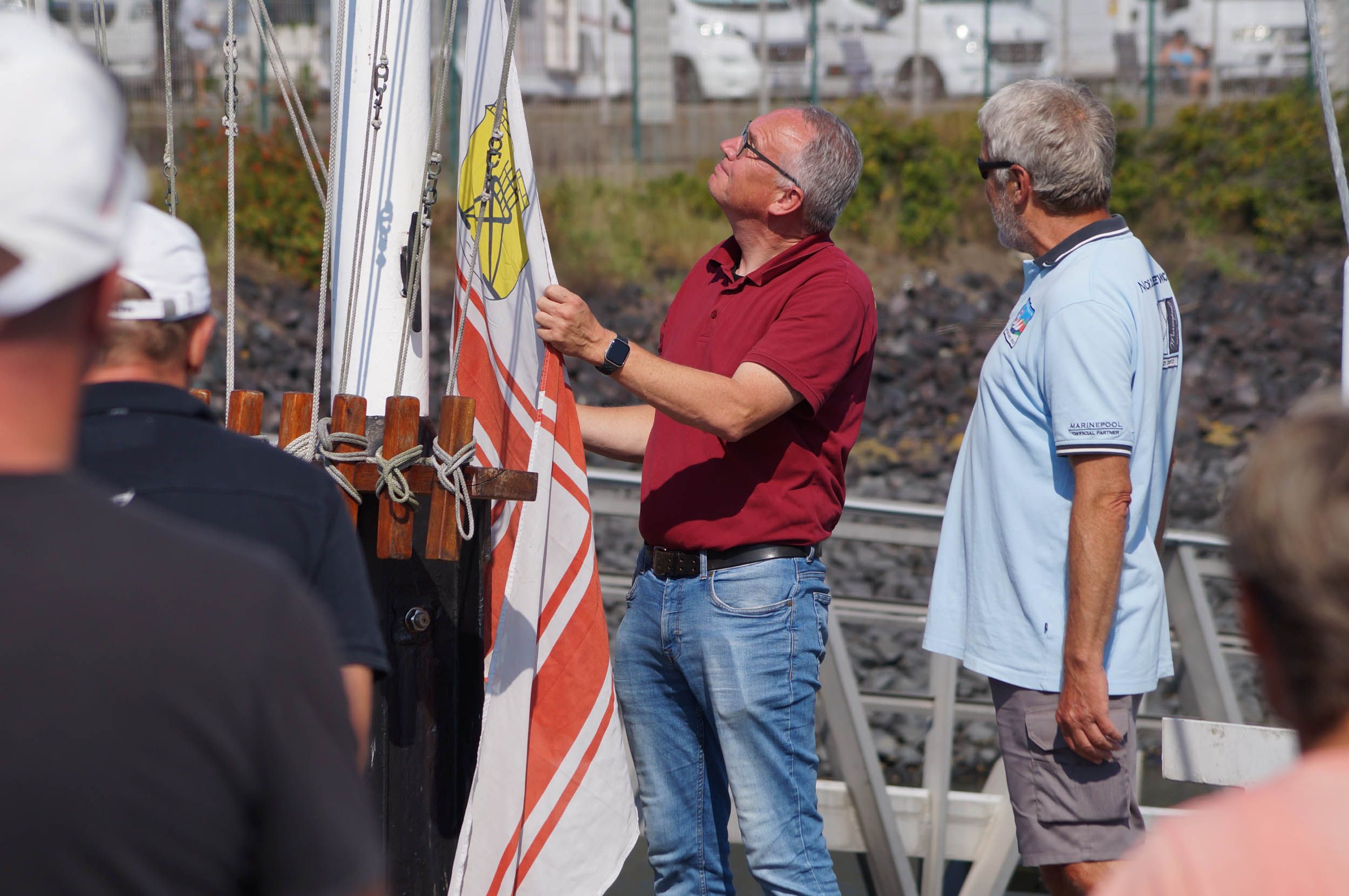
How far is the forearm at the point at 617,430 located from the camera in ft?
9.84

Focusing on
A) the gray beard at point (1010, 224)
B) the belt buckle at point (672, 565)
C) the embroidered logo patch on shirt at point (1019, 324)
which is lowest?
the belt buckle at point (672, 565)

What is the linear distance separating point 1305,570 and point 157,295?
1.07m

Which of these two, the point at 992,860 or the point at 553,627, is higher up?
the point at 553,627

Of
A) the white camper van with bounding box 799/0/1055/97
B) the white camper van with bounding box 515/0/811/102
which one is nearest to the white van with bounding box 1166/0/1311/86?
the white camper van with bounding box 799/0/1055/97

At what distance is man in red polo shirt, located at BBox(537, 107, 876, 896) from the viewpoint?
2.53 metres

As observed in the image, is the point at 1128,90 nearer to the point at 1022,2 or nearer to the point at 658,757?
the point at 1022,2

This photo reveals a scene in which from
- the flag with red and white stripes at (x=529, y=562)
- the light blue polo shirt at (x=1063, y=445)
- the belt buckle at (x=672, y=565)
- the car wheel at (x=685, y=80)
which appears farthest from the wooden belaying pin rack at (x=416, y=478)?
the car wheel at (x=685, y=80)

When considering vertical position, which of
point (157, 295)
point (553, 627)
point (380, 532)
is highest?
point (157, 295)

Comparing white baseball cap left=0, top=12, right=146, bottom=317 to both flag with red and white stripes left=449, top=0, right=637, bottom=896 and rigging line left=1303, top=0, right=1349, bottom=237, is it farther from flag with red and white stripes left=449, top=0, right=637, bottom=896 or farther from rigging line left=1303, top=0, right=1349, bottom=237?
rigging line left=1303, top=0, right=1349, bottom=237

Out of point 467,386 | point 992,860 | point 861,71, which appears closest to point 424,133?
point 467,386

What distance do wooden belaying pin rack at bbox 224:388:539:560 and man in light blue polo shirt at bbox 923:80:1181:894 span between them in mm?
891

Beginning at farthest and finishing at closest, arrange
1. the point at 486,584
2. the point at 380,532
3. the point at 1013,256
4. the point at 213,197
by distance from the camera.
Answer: the point at 1013,256 < the point at 213,197 < the point at 486,584 < the point at 380,532

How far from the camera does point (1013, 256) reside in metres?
17.8

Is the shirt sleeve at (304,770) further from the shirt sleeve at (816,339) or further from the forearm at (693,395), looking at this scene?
the shirt sleeve at (816,339)
